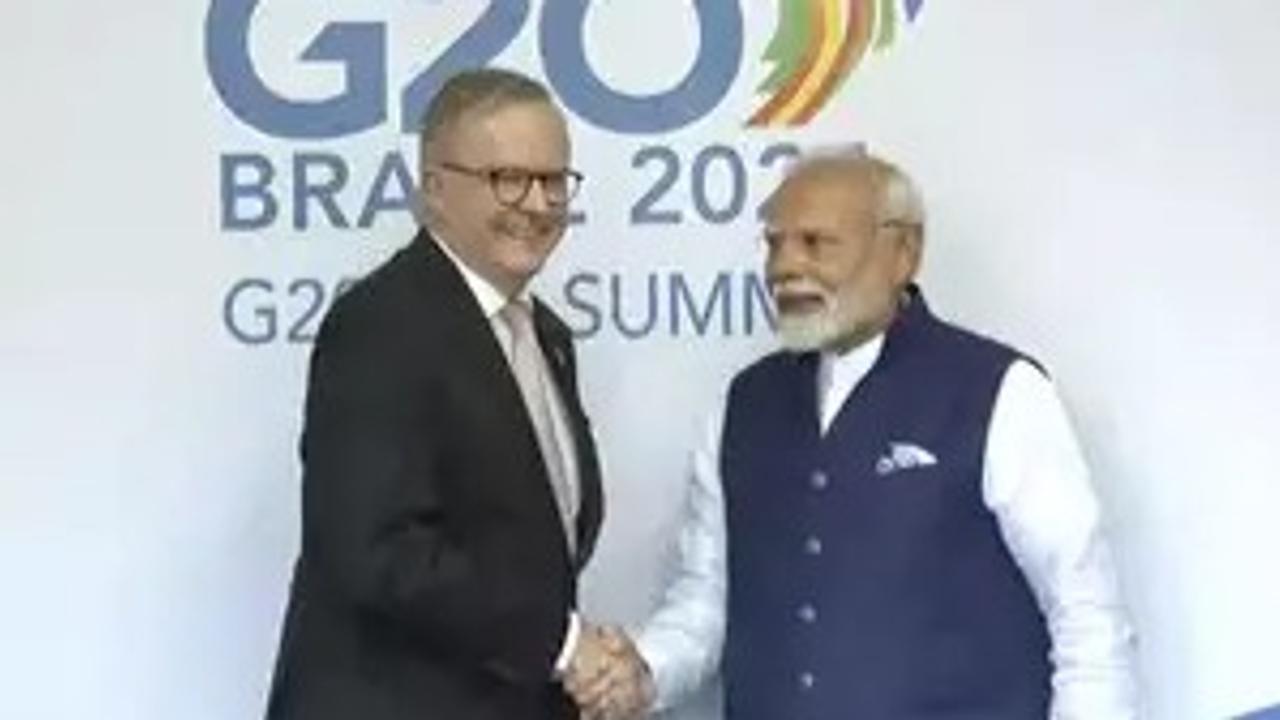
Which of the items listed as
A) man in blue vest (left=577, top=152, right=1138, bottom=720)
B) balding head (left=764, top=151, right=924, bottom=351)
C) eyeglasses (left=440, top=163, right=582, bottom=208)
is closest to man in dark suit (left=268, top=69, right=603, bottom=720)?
eyeglasses (left=440, top=163, right=582, bottom=208)

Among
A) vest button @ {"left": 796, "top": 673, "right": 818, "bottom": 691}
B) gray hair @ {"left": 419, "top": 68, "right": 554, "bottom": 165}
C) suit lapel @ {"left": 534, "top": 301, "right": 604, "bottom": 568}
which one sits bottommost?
vest button @ {"left": 796, "top": 673, "right": 818, "bottom": 691}

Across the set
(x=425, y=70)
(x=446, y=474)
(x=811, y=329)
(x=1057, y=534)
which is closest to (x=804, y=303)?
(x=811, y=329)

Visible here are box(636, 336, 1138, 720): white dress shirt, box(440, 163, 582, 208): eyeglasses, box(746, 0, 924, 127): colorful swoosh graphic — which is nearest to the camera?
box(440, 163, 582, 208): eyeglasses

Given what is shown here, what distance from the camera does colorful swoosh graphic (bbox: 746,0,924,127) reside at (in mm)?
3115

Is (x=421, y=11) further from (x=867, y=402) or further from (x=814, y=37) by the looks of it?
(x=867, y=402)

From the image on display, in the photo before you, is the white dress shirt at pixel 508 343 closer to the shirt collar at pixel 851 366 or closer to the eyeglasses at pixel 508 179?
the eyeglasses at pixel 508 179

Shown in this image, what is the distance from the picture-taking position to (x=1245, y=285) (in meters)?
3.12

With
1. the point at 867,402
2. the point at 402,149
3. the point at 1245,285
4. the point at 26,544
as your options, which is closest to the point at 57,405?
the point at 26,544

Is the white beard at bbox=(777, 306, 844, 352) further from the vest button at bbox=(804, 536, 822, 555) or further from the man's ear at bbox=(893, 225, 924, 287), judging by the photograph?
the vest button at bbox=(804, 536, 822, 555)

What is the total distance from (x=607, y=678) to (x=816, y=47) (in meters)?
0.82

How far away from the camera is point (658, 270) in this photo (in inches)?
123

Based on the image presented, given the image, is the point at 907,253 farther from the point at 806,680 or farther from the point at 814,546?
the point at 806,680

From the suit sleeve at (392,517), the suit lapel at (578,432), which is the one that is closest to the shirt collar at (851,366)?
the suit lapel at (578,432)

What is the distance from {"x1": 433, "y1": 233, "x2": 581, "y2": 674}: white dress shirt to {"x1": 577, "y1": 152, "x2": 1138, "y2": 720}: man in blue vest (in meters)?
0.08
